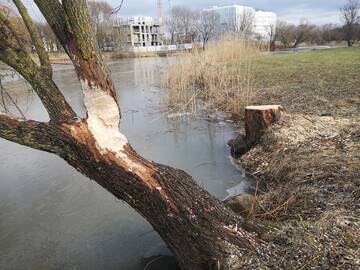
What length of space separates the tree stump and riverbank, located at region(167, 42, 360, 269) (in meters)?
0.15

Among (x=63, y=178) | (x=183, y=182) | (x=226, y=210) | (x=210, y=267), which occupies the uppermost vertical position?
(x=183, y=182)

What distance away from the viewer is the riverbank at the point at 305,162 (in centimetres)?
226

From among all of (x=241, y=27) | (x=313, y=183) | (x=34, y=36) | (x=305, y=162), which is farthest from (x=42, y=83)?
(x=241, y=27)

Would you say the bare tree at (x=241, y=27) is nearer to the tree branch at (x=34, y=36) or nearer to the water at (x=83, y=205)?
the water at (x=83, y=205)

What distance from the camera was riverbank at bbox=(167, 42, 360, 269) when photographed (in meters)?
2.26

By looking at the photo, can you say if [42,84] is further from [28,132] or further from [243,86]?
[243,86]

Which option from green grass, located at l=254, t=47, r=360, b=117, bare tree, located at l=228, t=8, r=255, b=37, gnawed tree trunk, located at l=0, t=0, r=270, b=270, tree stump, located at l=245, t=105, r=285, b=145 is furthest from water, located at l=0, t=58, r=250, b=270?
bare tree, located at l=228, t=8, r=255, b=37

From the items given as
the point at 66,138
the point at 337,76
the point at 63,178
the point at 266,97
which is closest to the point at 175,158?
the point at 63,178

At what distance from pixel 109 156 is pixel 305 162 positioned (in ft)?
8.30

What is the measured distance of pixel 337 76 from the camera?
10273 mm

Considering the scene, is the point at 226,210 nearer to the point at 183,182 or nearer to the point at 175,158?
the point at 183,182

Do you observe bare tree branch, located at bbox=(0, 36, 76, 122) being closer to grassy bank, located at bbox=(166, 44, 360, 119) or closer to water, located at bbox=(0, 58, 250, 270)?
water, located at bbox=(0, 58, 250, 270)

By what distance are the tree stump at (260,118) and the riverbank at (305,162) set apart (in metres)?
0.15

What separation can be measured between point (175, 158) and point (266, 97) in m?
4.08
